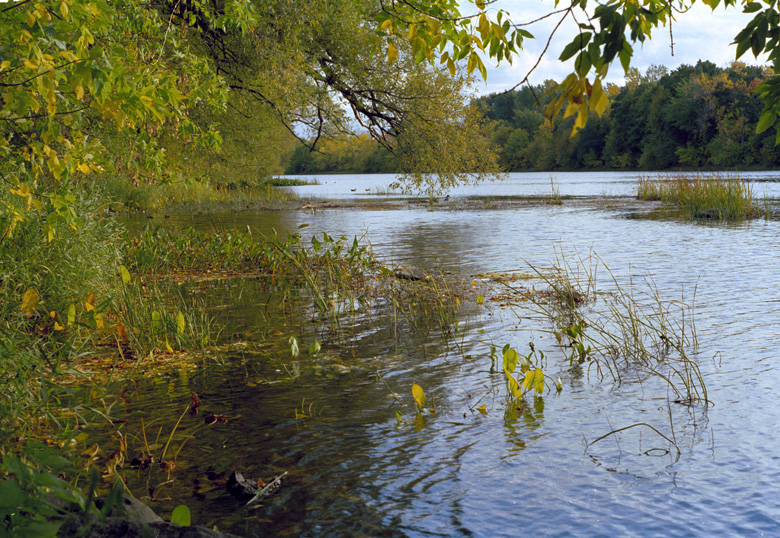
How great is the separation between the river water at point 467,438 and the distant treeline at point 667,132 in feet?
166

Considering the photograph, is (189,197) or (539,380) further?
(189,197)

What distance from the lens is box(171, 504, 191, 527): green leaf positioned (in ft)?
9.05

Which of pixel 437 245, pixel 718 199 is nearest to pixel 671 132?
pixel 718 199

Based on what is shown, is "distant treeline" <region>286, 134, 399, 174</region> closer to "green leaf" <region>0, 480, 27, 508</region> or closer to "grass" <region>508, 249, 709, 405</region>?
"grass" <region>508, 249, 709, 405</region>

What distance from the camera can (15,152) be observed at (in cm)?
796

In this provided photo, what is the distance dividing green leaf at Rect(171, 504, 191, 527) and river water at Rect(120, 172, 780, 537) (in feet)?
4.05

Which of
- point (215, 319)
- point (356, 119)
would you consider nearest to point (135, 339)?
point (215, 319)

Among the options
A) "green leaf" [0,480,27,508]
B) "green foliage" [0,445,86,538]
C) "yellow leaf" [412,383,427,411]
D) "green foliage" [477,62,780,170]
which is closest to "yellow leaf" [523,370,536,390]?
"yellow leaf" [412,383,427,411]

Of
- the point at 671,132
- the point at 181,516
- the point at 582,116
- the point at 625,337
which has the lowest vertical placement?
the point at 625,337

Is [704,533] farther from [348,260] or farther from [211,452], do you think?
[348,260]

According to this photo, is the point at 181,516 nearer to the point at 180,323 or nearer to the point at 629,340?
the point at 180,323

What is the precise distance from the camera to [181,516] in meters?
2.79

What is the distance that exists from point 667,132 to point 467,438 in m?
96.2

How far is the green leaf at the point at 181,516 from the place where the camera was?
9.05ft
